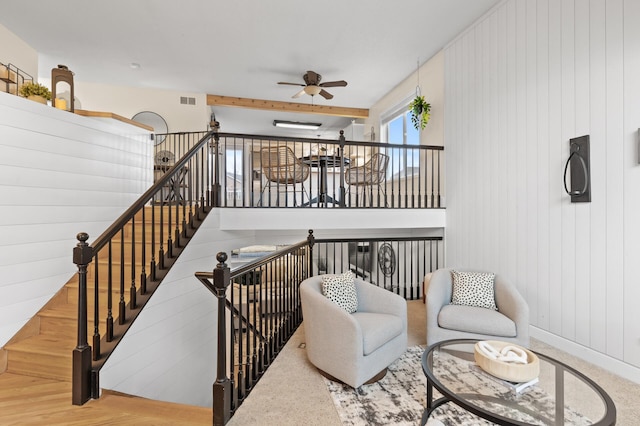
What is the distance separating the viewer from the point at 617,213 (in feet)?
8.56

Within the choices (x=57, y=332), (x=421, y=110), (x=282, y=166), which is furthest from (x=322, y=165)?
(x=57, y=332)

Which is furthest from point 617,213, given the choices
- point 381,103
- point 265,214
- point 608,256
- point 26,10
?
point 26,10

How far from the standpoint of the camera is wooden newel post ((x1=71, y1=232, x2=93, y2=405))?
2014mm

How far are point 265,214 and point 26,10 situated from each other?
12.8ft

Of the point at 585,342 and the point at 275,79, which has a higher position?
the point at 275,79

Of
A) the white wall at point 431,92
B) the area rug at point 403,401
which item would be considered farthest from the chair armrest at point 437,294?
the white wall at point 431,92

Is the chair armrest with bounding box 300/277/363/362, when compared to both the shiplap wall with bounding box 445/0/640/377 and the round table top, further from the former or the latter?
the round table top

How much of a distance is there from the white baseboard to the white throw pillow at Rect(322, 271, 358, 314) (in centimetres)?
202

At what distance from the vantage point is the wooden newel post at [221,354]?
182 cm

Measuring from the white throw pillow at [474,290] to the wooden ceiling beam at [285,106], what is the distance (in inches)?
219

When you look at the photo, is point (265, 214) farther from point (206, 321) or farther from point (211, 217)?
point (206, 321)

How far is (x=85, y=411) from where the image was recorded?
195 centimetres

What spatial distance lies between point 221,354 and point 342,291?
1.25 meters

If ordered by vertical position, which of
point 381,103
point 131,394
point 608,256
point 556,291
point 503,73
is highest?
point 381,103
